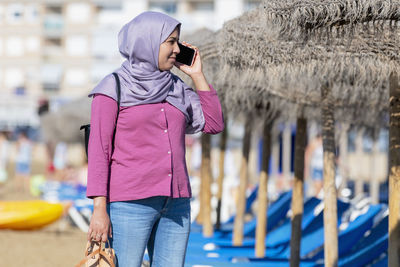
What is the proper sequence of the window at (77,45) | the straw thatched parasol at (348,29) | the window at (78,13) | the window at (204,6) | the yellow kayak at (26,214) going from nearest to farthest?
the straw thatched parasol at (348,29) → the yellow kayak at (26,214) → the window at (204,6) → the window at (78,13) → the window at (77,45)

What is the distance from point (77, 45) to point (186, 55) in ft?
167

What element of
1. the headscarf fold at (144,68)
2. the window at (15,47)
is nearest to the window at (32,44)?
the window at (15,47)

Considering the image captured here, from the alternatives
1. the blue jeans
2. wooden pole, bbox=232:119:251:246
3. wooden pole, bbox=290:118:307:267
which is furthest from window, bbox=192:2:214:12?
the blue jeans

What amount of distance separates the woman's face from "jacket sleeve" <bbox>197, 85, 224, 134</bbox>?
217mm

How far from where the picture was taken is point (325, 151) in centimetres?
457

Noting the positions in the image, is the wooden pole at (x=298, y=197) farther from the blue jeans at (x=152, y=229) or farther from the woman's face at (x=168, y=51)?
the woman's face at (x=168, y=51)

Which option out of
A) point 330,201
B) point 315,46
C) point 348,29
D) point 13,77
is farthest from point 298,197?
point 13,77

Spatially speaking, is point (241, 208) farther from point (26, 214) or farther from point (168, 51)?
point (168, 51)

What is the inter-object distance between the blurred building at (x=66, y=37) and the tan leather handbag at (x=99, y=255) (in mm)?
44311

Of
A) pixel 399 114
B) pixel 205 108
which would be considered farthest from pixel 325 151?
pixel 205 108

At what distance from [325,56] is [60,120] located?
42.9ft

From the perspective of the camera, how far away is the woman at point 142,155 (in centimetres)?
274

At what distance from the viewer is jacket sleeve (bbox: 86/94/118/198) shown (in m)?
2.72

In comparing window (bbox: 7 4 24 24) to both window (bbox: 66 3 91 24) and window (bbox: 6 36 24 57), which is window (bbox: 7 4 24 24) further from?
window (bbox: 66 3 91 24)
